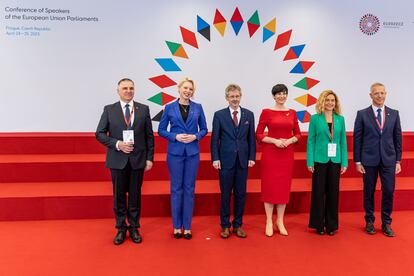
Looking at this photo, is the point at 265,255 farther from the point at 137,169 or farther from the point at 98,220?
the point at 98,220

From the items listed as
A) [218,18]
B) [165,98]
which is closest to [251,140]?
[165,98]

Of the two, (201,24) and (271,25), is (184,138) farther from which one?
(271,25)

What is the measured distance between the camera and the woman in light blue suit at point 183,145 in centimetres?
293

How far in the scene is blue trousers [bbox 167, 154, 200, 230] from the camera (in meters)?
3.00

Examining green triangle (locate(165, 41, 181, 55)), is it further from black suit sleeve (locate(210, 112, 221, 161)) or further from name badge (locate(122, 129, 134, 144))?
name badge (locate(122, 129, 134, 144))

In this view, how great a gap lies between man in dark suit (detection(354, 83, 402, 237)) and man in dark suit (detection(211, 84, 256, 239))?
41.1 inches

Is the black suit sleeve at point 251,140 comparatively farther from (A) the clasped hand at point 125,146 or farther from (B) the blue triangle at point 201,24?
(B) the blue triangle at point 201,24

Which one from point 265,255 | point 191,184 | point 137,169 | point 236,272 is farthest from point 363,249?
point 137,169

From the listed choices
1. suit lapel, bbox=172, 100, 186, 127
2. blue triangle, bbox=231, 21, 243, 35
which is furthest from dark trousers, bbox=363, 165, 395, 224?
blue triangle, bbox=231, 21, 243, 35

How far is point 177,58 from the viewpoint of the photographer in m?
5.07

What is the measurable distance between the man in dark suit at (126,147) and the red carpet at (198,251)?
269mm

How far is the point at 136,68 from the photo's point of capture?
5.02m

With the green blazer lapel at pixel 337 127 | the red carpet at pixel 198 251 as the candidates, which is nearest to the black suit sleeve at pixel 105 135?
the red carpet at pixel 198 251

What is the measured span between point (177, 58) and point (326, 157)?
2.89m
